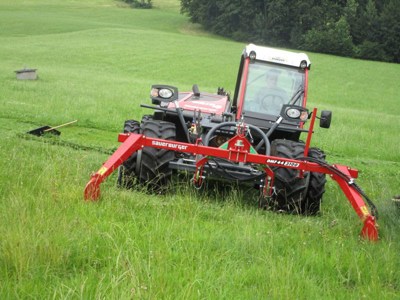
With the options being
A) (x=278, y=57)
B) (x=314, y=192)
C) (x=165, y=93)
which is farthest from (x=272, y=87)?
(x=314, y=192)

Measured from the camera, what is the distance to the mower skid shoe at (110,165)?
5109mm

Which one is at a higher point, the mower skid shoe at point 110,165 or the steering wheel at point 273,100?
the steering wheel at point 273,100

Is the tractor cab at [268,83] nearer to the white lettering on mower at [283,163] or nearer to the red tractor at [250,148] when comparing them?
the red tractor at [250,148]

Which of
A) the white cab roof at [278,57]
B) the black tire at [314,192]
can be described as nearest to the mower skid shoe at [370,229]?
the black tire at [314,192]

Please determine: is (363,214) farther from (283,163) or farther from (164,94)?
(164,94)

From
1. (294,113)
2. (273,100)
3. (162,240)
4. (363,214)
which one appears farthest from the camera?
(273,100)

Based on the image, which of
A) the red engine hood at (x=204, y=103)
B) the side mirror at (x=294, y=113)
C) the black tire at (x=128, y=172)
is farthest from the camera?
the red engine hood at (x=204, y=103)

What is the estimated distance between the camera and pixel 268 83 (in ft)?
26.1

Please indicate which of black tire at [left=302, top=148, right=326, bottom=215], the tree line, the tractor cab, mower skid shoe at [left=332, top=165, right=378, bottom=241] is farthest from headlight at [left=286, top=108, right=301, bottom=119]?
the tree line

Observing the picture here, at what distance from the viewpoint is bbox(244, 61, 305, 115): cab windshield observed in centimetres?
783

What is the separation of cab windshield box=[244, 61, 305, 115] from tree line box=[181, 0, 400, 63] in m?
51.5

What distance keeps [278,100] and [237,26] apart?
60321 mm

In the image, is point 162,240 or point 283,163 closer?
point 162,240

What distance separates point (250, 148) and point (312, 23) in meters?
60.0
